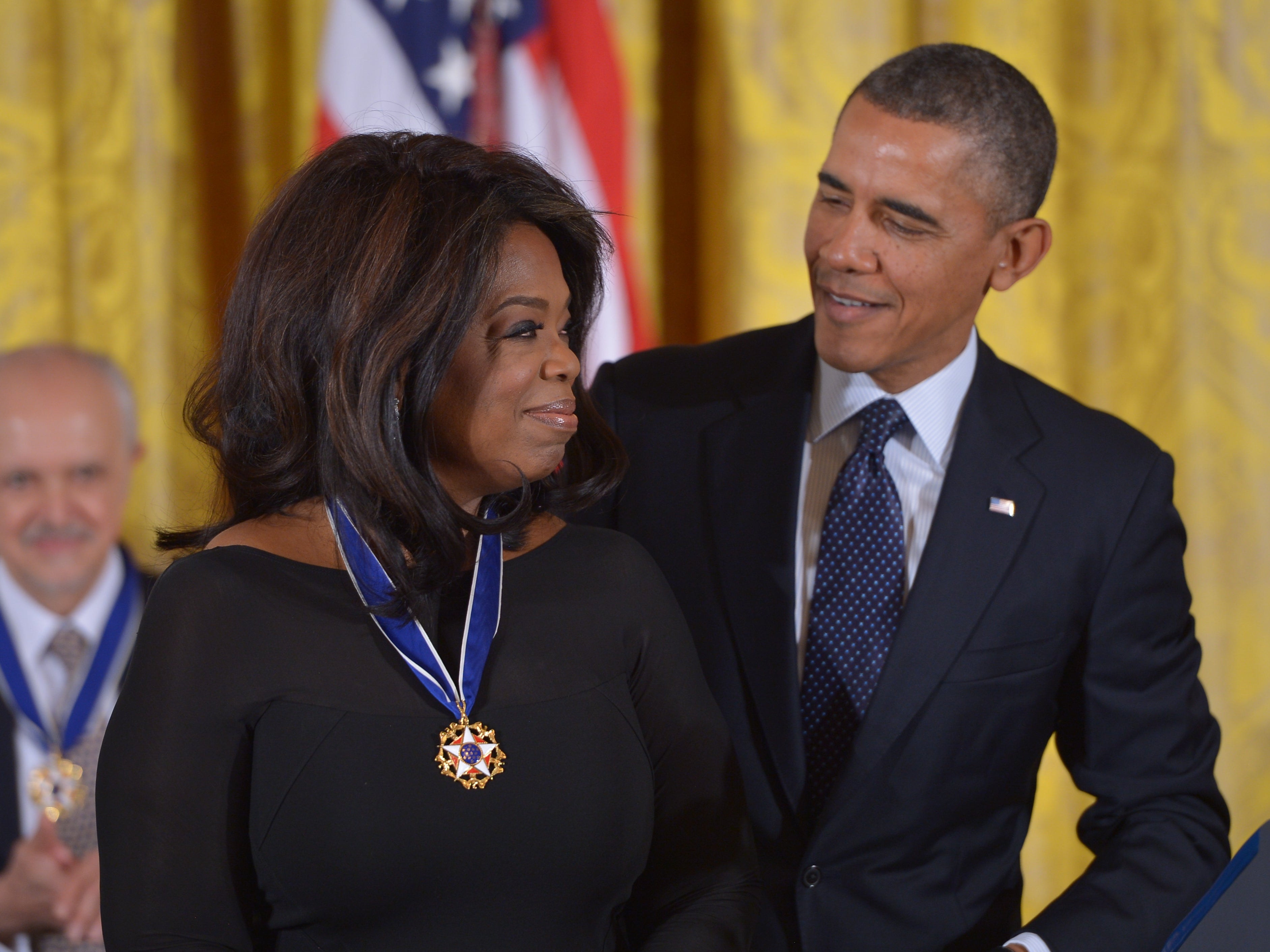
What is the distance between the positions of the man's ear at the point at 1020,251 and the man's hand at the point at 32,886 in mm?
2312

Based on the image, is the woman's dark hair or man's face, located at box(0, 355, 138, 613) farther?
man's face, located at box(0, 355, 138, 613)

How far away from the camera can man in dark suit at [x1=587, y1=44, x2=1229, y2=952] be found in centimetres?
176

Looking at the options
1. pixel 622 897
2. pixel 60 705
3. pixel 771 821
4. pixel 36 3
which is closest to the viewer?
pixel 622 897

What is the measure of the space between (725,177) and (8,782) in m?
2.17

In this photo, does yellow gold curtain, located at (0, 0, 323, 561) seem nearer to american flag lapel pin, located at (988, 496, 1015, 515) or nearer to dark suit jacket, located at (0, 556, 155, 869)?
dark suit jacket, located at (0, 556, 155, 869)

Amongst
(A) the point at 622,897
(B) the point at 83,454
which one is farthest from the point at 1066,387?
(B) the point at 83,454

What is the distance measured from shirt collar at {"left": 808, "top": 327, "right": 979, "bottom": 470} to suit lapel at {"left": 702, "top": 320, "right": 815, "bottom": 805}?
3 cm

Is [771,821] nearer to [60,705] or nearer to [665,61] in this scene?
[60,705]

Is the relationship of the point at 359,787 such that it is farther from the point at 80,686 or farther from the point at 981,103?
the point at 80,686

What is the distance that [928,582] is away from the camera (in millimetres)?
1783

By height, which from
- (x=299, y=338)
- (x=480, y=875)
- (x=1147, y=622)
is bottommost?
(x=480, y=875)

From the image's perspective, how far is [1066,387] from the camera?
3.17 metres

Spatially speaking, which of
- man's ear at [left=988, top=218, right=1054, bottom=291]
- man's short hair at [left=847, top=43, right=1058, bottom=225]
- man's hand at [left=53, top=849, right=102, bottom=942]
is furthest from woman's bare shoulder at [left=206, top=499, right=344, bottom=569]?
man's hand at [left=53, top=849, right=102, bottom=942]

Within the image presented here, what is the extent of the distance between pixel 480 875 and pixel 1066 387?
2.34 m
